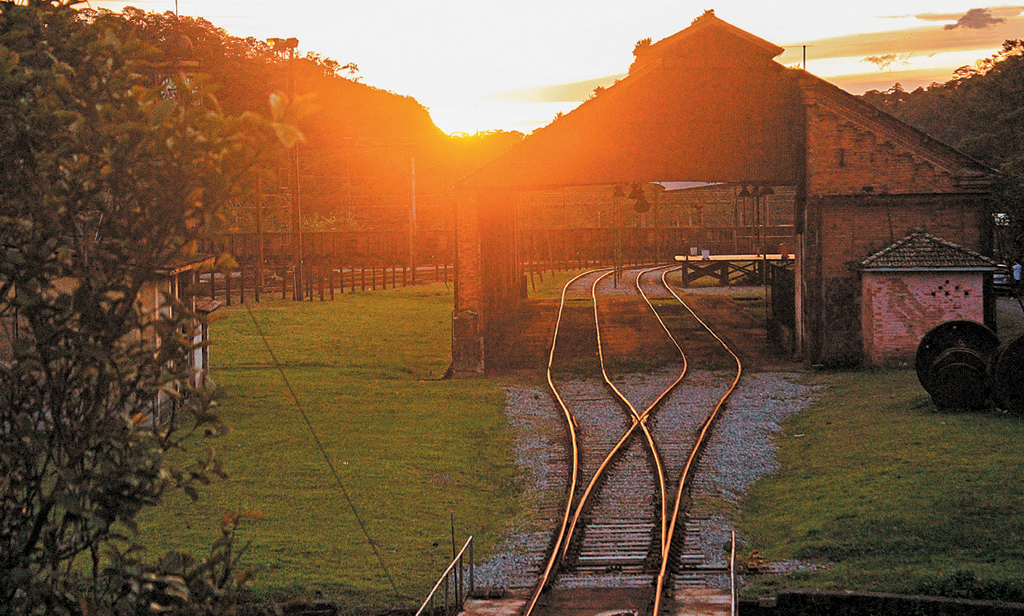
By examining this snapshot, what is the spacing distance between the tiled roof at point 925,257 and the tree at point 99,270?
70.8ft

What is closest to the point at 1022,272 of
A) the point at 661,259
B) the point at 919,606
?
the point at 919,606

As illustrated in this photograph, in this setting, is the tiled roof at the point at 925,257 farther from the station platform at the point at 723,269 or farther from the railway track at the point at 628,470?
the station platform at the point at 723,269

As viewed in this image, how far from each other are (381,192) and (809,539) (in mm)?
83718

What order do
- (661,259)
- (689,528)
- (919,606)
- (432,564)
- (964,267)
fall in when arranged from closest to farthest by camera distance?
(919,606) < (432,564) < (689,528) < (964,267) < (661,259)

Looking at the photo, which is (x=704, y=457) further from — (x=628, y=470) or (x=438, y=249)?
(x=438, y=249)

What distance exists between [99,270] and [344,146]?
6239 centimetres

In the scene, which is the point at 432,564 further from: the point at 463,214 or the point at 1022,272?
the point at 1022,272

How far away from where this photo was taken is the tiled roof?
23.0 metres

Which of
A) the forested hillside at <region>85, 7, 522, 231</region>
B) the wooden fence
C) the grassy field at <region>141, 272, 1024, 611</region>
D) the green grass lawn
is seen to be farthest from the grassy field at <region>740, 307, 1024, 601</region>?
the forested hillside at <region>85, 7, 522, 231</region>

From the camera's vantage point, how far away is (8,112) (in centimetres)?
377

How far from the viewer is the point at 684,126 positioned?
25828 mm

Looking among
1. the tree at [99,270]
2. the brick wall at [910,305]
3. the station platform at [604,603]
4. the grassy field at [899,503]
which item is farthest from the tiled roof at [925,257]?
the tree at [99,270]

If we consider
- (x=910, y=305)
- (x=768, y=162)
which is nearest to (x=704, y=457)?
(x=910, y=305)

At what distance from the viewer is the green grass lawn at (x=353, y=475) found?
10680 mm
